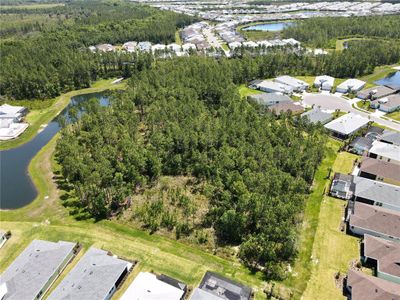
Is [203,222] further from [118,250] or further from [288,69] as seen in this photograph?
[288,69]

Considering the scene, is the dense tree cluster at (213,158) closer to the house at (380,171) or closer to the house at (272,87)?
the house at (380,171)

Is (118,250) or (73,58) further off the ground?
(73,58)

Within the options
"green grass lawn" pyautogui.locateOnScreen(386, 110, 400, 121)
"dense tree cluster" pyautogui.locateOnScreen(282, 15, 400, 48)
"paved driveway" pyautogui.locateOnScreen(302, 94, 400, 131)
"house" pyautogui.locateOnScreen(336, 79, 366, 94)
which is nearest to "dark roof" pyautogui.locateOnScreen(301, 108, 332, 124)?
"paved driveway" pyautogui.locateOnScreen(302, 94, 400, 131)

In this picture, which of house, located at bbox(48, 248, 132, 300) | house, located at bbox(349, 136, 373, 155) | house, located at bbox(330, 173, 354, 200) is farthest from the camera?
house, located at bbox(349, 136, 373, 155)

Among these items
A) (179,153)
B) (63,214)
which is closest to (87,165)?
(63,214)

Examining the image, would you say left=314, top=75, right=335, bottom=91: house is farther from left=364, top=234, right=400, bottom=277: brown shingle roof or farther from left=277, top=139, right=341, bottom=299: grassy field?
left=364, top=234, right=400, bottom=277: brown shingle roof
